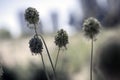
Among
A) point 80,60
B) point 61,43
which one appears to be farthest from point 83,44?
point 61,43

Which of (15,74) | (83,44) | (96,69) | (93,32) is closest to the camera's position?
(93,32)

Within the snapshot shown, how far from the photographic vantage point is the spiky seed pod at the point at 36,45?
1195 centimetres

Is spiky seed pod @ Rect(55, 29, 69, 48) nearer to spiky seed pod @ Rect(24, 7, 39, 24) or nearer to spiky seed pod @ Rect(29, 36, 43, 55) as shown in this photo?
spiky seed pod @ Rect(29, 36, 43, 55)

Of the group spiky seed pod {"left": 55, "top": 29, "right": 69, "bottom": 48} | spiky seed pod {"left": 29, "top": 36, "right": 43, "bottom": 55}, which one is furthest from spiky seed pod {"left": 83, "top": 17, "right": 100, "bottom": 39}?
spiky seed pod {"left": 29, "top": 36, "right": 43, "bottom": 55}

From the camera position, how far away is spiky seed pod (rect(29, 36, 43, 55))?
1195 cm

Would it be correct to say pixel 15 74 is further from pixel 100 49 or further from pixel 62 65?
pixel 100 49

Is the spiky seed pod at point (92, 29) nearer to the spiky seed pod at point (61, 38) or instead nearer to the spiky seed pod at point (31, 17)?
the spiky seed pod at point (61, 38)

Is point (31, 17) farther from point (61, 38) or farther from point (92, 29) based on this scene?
point (92, 29)

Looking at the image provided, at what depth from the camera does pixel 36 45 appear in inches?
474

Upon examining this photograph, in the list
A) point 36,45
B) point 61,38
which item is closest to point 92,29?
point 61,38

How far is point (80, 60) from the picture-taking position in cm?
1805

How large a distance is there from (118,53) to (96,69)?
2.94 ft

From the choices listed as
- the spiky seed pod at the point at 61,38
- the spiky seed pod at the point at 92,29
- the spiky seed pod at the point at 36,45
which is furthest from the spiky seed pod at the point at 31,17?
the spiky seed pod at the point at 92,29

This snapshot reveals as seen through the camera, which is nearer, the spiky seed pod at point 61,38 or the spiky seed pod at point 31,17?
the spiky seed pod at point 31,17
